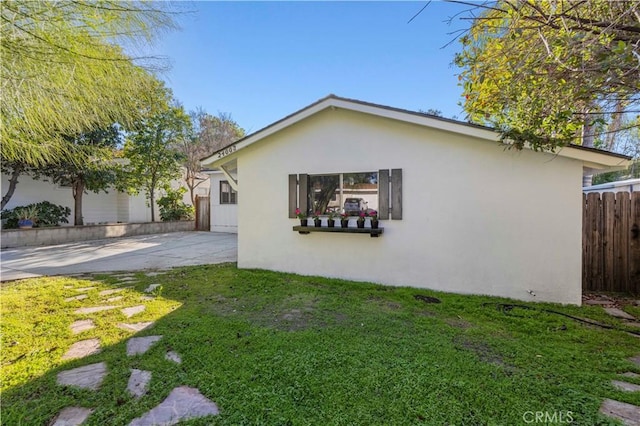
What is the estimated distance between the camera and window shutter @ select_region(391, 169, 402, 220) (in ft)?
17.0

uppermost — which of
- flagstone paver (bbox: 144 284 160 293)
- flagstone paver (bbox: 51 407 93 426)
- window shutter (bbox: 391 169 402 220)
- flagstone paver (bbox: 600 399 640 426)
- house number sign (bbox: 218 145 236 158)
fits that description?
house number sign (bbox: 218 145 236 158)

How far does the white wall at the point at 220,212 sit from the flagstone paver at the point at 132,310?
992 cm

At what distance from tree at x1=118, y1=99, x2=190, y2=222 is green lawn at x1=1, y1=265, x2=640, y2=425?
9370 mm

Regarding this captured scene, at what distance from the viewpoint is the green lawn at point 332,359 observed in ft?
6.36

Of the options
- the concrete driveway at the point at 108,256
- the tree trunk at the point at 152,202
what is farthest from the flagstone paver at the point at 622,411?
the tree trunk at the point at 152,202

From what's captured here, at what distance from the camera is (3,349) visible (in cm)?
274

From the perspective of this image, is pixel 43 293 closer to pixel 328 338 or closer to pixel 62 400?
pixel 62 400

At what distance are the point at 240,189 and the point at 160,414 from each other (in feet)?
17.1

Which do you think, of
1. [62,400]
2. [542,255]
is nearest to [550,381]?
[542,255]

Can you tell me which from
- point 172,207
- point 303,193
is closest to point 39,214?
point 172,207

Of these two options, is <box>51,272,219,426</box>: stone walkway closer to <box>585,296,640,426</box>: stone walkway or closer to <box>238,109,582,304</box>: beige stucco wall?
<box>585,296,640,426</box>: stone walkway

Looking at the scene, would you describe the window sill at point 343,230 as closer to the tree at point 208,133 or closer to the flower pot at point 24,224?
the flower pot at point 24,224

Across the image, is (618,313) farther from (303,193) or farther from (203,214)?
(203,214)

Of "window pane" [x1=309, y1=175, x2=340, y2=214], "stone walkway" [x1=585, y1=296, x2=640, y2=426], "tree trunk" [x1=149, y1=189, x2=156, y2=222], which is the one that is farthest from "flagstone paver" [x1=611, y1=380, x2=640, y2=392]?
"tree trunk" [x1=149, y1=189, x2=156, y2=222]
